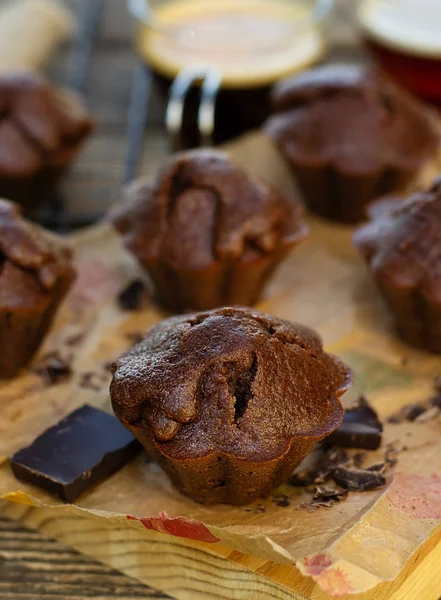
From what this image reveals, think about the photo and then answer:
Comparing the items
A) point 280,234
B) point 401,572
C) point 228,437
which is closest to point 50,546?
point 228,437

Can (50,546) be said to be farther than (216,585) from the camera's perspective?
Yes

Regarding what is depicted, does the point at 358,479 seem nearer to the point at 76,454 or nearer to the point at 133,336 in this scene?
the point at 76,454

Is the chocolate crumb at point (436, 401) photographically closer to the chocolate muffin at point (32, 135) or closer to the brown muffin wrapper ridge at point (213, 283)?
the brown muffin wrapper ridge at point (213, 283)

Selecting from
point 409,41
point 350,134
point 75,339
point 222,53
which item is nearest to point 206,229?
point 75,339

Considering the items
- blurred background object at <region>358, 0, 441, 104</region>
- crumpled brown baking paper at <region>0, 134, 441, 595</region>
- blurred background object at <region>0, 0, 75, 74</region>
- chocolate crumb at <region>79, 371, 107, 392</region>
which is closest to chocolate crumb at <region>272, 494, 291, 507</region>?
crumpled brown baking paper at <region>0, 134, 441, 595</region>

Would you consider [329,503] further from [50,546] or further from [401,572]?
[50,546]

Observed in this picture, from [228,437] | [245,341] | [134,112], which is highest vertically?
[245,341]
